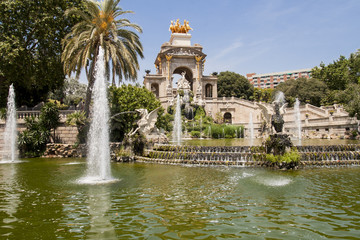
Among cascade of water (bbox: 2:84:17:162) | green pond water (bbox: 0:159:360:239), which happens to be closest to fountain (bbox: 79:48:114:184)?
green pond water (bbox: 0:159:360:239)

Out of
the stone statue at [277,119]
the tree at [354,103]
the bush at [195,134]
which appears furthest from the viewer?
the bush at [195,134]

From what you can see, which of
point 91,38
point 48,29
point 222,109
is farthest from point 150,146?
point 222,109

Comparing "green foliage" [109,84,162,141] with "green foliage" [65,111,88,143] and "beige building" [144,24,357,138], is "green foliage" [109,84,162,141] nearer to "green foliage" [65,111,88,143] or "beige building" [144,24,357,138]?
"green foliage" [65,111,88,143]

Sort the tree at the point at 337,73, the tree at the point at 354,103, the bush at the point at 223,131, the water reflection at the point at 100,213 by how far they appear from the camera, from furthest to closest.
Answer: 1. the tree at the point at 337,73
2. the bush at the point at 223,131
3. the tree at the point at 354,103
4. the water reflection at the point at 100,213

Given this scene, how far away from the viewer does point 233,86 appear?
7019cm

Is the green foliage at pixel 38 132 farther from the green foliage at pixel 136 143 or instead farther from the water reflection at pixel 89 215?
the water reflection at pixel 89 215

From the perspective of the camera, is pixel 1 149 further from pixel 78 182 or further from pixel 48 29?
pixel 78 182

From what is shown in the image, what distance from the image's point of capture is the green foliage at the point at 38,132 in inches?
805

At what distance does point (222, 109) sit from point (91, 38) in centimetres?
3930

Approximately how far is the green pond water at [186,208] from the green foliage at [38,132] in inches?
415

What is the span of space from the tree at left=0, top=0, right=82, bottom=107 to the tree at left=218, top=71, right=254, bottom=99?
5117 cm

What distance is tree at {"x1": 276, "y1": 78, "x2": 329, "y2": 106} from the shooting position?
5531cm

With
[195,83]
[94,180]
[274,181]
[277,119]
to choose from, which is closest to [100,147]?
[94,180]

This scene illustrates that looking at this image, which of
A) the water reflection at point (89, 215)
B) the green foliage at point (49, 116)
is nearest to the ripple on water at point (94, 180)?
the water reflection at point (89, 215)
